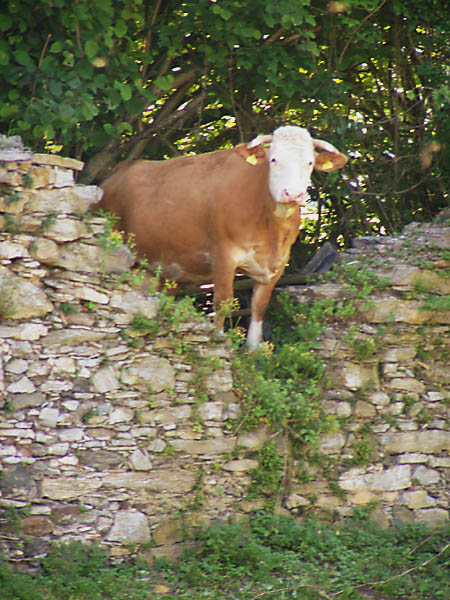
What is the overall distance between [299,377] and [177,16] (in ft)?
11.4

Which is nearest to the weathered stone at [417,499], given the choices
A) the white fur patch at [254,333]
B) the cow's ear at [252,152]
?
the white fur patch at [254,333]

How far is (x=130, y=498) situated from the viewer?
733 cm

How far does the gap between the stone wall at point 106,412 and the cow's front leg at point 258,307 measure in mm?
672

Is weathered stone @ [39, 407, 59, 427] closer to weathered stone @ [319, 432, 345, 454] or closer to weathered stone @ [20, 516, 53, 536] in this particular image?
weathered stone @ [20, 516, 53, 536]

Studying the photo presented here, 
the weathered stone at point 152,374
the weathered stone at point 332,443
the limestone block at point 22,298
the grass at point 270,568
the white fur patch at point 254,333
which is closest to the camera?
the grass at point 270,568

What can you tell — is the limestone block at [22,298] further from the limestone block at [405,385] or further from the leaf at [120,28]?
the limestone block at [405,385]

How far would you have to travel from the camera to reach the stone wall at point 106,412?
277 inches

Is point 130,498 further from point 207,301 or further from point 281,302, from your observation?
point 207,301

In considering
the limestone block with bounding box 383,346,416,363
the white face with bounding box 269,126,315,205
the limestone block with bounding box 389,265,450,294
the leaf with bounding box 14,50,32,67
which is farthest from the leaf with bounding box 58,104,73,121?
the limestone block with bounding box 383,346,416,363

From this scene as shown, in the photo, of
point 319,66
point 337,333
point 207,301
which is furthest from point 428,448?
point 319,66

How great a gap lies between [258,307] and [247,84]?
95.1 inches

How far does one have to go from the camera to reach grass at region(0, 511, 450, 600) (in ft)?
22.0

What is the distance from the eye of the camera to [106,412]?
7277 millimetres

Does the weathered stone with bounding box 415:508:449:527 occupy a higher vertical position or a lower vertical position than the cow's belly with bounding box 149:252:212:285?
lower
